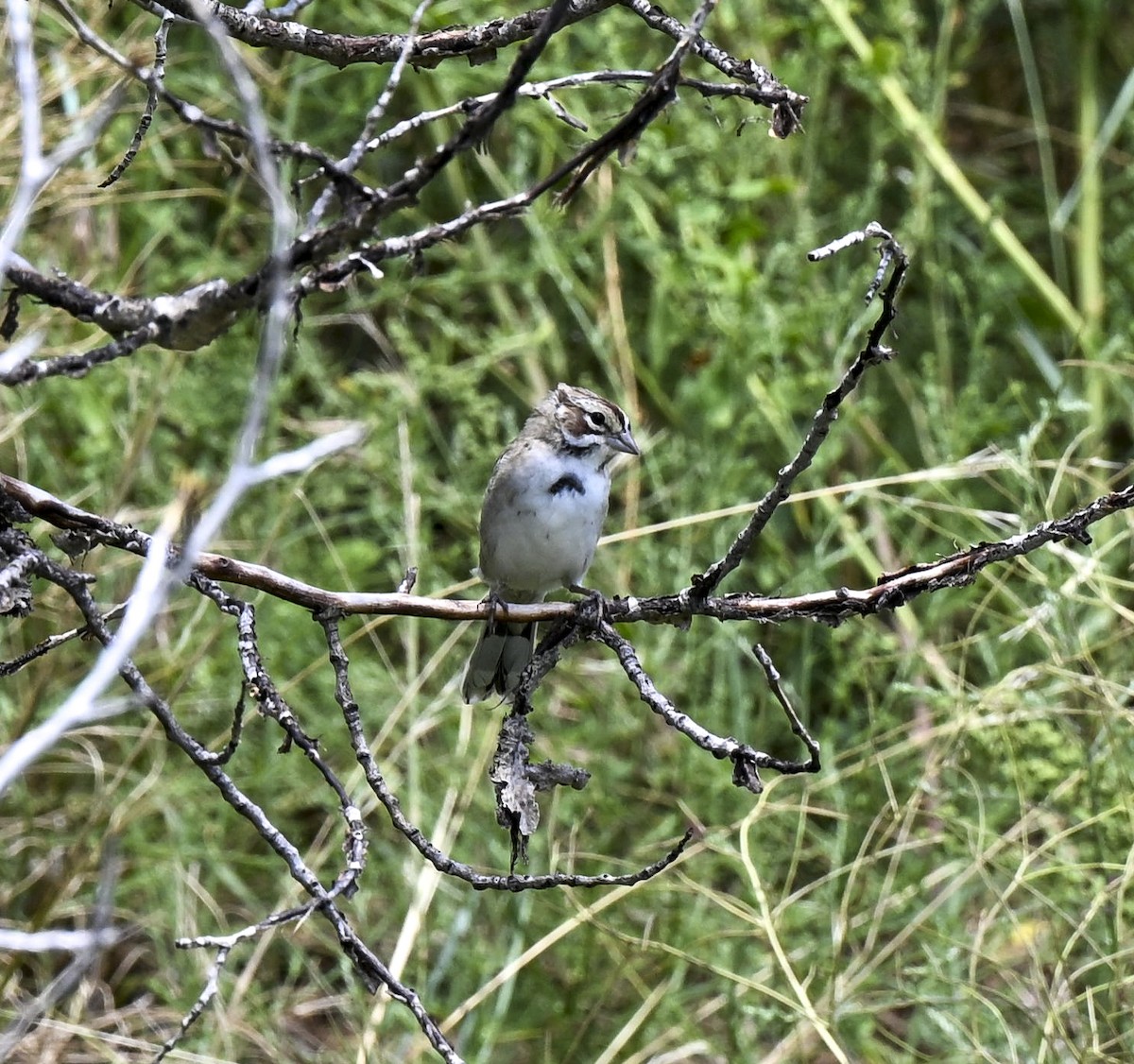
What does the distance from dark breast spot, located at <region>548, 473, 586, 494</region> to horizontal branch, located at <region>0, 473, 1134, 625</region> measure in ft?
4.80

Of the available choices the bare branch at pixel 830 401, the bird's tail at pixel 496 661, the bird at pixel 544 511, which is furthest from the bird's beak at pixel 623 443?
the bare branch at pixel 830 401

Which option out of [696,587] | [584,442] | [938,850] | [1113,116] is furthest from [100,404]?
[1113,116]

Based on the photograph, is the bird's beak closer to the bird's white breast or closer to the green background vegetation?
the bird's white breast

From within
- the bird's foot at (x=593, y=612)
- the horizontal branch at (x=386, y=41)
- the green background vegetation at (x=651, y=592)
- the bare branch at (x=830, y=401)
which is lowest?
the green background vegetation at (x=651, y=592)

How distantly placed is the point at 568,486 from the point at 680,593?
5.25ft

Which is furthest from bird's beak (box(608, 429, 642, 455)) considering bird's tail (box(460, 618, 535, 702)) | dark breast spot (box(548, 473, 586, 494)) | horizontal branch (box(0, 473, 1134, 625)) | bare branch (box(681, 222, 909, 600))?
bare branch (box(681, 222, 909, 600))

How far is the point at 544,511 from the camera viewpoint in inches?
152

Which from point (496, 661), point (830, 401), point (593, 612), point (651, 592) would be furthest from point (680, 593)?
point (651, 592)

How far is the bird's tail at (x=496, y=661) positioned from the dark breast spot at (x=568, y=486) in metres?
0.34

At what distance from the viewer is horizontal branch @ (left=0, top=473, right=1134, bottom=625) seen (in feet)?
7.32

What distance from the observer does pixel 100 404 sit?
196 inches

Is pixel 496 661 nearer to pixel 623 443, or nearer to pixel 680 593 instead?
pixel 623 443

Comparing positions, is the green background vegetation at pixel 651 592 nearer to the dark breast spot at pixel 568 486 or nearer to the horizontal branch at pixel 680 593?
the dark breast spot at pixel 568 486

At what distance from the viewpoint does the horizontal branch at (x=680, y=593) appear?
2.23 m
